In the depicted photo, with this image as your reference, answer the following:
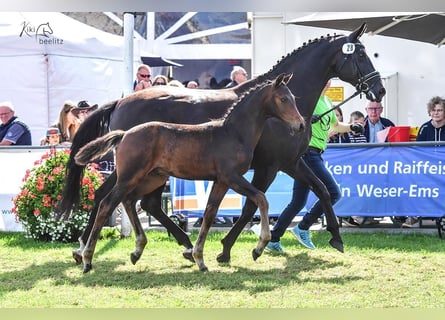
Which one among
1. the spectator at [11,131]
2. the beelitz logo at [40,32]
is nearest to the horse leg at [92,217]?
the spectator at [11,131]

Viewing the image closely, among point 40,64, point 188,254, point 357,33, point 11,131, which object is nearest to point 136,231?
point 188,254

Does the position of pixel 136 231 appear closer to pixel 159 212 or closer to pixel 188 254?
pixel 159 212

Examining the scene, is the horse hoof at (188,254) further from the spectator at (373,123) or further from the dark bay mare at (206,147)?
the spectator at (373,123)

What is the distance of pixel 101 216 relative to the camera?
6.02m

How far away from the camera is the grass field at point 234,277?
523cm

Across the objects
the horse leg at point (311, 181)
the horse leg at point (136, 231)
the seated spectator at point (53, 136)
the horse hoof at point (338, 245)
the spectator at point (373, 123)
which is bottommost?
the horse hoof at point (338, 245)

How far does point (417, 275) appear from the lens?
611cm

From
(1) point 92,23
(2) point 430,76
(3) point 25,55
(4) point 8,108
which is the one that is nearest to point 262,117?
(4) point 8,108

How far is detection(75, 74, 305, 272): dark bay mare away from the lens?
5848 mm

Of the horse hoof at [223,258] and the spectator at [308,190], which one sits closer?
the horse hoof at [223,258]

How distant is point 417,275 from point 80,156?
9.52 feet

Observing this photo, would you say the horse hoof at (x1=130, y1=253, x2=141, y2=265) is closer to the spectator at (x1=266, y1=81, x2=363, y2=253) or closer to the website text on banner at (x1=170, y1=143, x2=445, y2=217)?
the spectator at (x1=266, y1=81, x2=363, y2=253)

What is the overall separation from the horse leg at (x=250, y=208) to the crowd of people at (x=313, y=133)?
734 millimetres

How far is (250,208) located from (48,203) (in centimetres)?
244
